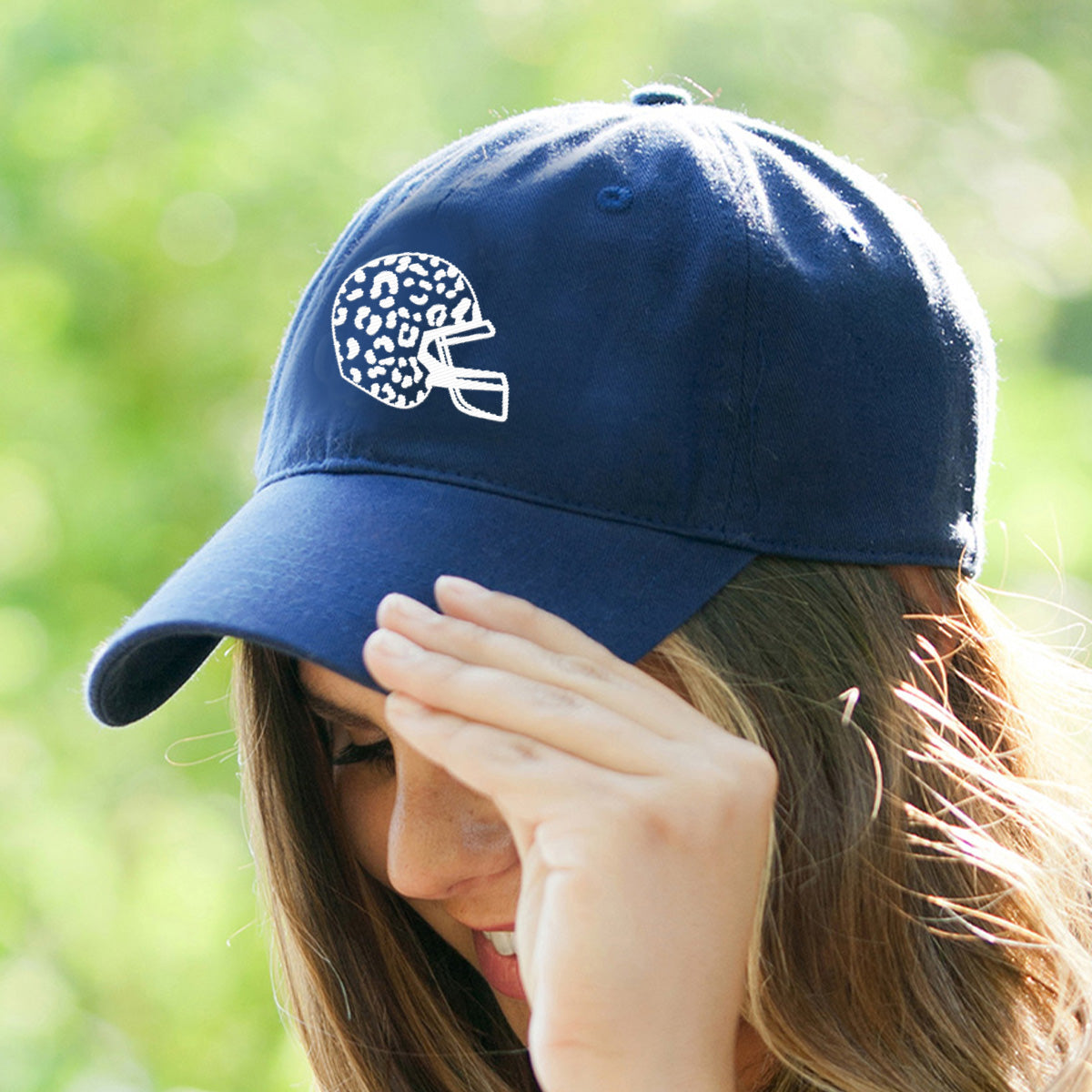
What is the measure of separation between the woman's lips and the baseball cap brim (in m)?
0.75

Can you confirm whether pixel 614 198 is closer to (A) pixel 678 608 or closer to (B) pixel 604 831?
(A) pixel 678 608

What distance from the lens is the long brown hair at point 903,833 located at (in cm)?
142

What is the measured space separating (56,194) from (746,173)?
116 inches

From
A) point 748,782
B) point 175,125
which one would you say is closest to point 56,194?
point 175,125

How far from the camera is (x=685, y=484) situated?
4.47 feet

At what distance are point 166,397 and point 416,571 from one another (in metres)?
2.96

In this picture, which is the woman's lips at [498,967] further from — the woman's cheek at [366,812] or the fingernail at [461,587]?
the fingernail at [461,587]

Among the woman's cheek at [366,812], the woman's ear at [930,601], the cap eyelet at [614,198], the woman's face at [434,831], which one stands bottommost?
the woman's cheek at [366,812]

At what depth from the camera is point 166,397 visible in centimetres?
409

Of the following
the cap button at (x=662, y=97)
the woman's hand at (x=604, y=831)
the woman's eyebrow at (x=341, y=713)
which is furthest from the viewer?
the cap button at (x=662, y=97)

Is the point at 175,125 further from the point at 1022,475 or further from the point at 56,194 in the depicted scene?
the point at 1022,475

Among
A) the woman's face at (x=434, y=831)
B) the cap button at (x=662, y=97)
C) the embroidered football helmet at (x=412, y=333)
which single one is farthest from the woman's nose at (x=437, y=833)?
Result: the cap button at (x=662, y=97)

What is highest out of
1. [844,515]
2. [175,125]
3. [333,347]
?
[175,125]

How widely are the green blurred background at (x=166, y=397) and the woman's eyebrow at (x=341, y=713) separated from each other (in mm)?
2083
